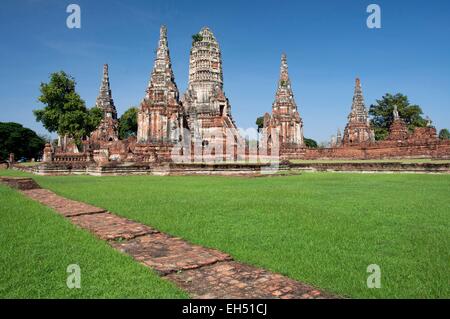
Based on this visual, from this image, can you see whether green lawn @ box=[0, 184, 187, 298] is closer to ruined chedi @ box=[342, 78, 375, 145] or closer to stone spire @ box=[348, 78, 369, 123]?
ruined chedi @ box=[342, 78, 375, 145]

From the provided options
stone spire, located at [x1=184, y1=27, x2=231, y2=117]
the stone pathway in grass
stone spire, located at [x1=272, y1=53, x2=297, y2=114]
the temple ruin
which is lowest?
the stone pathway in grass

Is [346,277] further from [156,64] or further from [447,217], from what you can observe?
[156,64]

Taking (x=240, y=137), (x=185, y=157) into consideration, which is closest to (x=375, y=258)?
(x=185, y=157)

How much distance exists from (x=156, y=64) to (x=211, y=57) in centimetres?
2001

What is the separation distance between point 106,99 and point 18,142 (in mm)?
19338

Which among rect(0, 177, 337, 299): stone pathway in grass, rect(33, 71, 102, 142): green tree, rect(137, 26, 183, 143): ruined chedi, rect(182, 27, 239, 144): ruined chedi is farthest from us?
rect(182, 27, 239, 144): ruined chedi

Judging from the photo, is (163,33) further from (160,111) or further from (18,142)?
(18,142)

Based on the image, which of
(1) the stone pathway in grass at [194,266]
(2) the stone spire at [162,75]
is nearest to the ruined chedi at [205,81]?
(2) the stone spire at [162,75]

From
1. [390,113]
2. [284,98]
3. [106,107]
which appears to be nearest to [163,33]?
[284,98]

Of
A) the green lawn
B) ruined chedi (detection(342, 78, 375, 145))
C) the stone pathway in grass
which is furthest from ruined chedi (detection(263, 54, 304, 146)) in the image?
the green lawn

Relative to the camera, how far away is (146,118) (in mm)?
32625

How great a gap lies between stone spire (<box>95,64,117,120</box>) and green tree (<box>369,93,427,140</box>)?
44.5 m

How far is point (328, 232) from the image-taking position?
543cm

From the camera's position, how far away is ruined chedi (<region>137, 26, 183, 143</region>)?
32312mm
